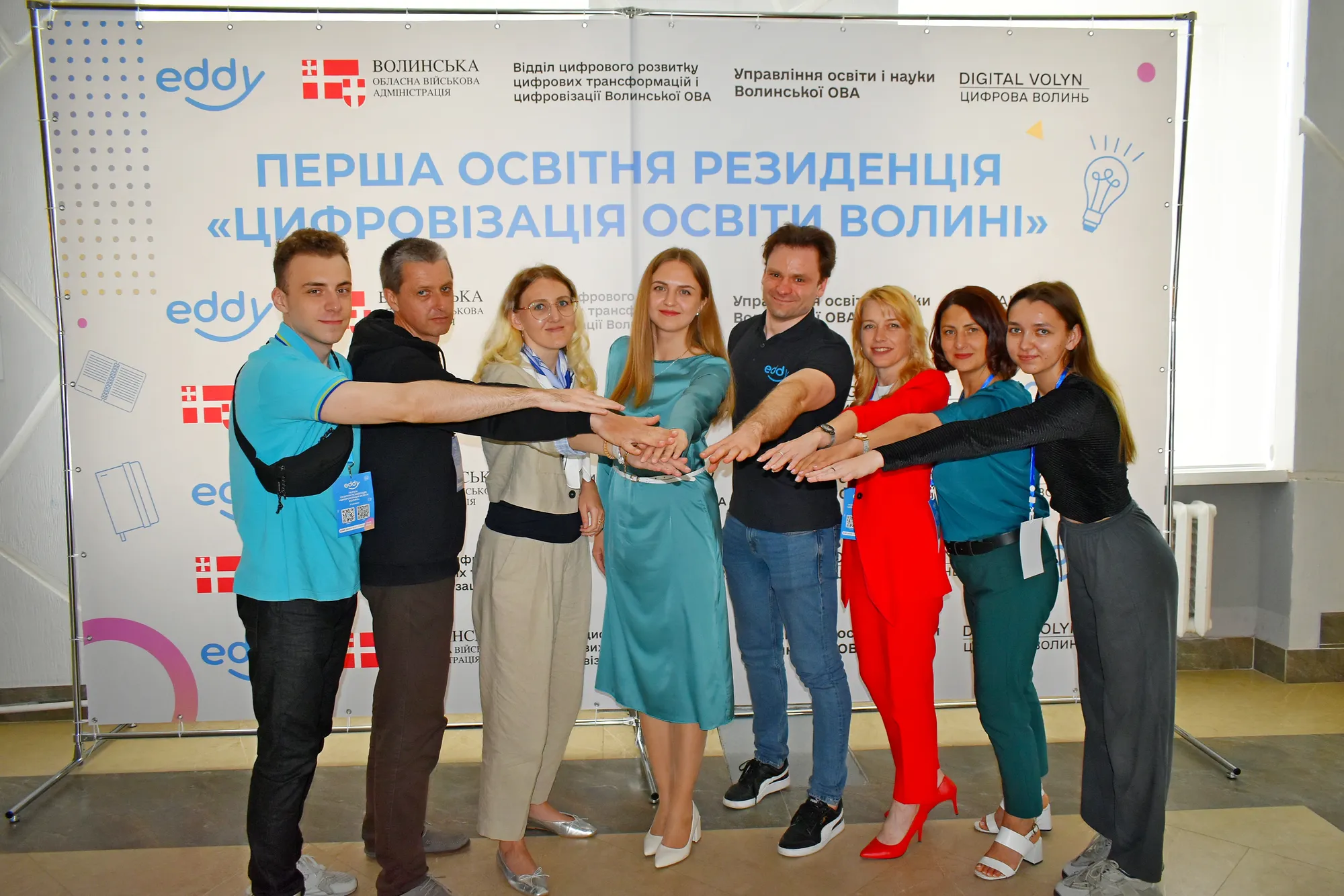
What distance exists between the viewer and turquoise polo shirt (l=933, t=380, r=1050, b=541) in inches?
107

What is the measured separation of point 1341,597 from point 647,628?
381cm

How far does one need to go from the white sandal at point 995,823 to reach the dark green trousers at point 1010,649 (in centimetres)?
26

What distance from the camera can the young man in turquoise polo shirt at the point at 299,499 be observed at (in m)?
2.22

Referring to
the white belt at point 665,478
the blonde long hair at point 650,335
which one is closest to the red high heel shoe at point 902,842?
the white belt at point 665,478

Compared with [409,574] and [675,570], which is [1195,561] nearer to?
[675,570]

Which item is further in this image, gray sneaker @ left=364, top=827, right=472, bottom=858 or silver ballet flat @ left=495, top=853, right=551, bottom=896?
gray sneaker @ left=364, top=827, right=472, bottom=858

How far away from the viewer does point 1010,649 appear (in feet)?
8.94

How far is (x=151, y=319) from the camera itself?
361 cm

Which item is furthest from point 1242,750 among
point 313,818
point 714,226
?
point 313,818

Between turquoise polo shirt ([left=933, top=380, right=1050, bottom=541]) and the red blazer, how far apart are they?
0.31 feet

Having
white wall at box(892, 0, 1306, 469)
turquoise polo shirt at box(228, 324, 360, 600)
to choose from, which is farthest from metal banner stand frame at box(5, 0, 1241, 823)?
turquoise polo shirt at box(228, 324, 360, 600)

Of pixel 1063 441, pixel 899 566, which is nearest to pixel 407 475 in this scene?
pixel 899 566

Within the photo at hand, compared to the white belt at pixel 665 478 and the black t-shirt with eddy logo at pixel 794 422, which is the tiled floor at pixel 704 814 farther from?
the white belt at pixel 665 478

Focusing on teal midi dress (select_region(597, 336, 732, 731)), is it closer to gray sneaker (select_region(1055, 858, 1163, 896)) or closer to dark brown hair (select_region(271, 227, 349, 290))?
dark brown hair (select_region(271, 227, 349, 290))
